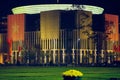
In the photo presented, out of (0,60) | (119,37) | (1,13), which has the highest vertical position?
(1,13)

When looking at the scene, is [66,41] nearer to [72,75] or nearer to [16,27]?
[16,27]

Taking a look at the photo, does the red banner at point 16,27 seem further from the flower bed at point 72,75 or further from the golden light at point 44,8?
the flower bed at point 72,75

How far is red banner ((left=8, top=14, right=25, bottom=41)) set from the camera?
131750 millimetres

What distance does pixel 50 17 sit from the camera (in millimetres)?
123250

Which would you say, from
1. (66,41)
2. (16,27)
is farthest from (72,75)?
(16,27)

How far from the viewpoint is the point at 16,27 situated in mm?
135250

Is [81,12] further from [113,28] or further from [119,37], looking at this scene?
[119,37]

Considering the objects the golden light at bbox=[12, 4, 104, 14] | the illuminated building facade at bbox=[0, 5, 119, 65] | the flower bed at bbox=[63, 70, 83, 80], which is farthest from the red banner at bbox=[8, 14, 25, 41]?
the flower bed at bbox=[63, 70, 83, 80]

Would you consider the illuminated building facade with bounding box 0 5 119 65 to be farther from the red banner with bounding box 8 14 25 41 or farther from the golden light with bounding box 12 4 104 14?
the golden light with bounding box 12 4 104 14

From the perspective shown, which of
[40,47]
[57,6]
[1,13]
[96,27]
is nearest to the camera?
[96,27]

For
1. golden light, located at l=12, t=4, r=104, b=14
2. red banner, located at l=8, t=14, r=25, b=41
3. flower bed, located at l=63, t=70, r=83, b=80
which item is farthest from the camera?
golden light, located at l=12, t=4, r=104, b=14

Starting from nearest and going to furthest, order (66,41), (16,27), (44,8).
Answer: (66,41)
(16,27)
(44,8)

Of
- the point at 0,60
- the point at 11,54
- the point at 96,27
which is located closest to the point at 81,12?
the point at 96,27

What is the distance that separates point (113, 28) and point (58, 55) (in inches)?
935
